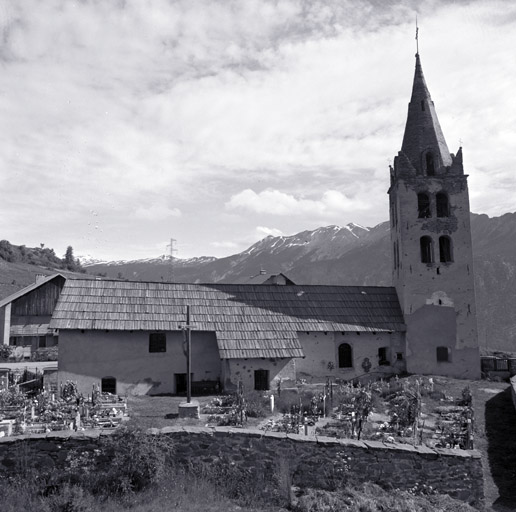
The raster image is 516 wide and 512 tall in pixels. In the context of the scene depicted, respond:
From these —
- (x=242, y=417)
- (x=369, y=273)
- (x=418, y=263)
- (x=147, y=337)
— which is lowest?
(x=242, y=417)

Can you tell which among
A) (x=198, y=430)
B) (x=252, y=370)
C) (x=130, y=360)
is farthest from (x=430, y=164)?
(x=198, y=430)

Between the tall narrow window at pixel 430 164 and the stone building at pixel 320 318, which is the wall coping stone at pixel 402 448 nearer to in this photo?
the stone building at pixel 320 318

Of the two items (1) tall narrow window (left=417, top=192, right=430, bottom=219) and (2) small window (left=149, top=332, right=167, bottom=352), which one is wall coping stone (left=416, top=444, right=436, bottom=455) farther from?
(1) tall narrow window (left=417, top=192, right=430, bottom=219)

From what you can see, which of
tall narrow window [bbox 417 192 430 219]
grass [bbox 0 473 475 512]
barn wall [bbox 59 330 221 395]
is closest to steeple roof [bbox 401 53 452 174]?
tall narrow window [bbox 417 192 430 219]

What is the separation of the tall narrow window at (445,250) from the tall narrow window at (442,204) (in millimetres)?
1567

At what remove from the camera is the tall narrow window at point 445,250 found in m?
31.5

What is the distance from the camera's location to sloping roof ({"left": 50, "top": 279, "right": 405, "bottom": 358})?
25.9 m

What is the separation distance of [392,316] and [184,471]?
900 inches

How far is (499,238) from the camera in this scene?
418 ft

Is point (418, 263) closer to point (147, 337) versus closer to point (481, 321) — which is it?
point (147, 337)

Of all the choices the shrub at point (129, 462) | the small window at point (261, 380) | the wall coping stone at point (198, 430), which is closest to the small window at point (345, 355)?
the small window at point (261, 380)

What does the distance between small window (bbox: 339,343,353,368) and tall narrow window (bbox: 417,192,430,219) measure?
9.79 meters

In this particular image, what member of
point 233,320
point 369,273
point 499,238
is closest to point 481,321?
point 499,238

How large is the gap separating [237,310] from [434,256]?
517 inches
